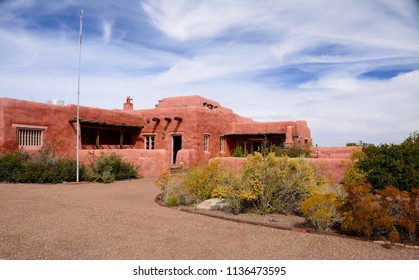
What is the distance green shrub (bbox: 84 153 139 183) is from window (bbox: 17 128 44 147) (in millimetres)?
3544

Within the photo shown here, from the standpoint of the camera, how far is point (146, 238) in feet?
16.7

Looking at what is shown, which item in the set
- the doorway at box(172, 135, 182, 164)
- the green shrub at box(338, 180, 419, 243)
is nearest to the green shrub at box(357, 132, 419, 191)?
the green shrub at box(338, 180, 419, 243)

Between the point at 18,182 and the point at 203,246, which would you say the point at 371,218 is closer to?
the point at 203,246

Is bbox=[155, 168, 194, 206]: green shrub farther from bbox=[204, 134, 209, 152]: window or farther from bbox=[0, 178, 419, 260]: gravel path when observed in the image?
bbox=[204, 134, 209, 152]: window

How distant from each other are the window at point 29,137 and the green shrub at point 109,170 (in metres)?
3.54

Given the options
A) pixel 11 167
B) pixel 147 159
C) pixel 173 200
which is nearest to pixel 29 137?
pixel 11 167

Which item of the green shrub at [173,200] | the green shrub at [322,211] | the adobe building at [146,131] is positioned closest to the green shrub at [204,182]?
the green shrub at [173,200]

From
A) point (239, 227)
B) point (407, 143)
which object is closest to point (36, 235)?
point (239, 227)

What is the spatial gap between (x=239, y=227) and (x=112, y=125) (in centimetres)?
1449

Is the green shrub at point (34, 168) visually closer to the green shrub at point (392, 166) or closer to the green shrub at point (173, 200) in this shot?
the green shrub at point (173, 200)

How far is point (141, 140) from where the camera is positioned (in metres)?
21.2

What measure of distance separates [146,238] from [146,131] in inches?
643

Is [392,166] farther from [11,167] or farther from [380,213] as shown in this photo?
[11,167]

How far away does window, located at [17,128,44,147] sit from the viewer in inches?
583
